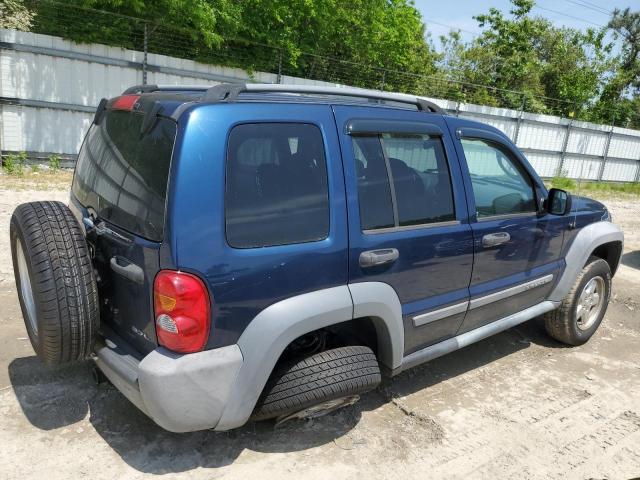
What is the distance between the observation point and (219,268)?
7.28ft

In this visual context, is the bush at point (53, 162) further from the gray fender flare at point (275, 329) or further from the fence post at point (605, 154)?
the fence post at point (605, 154)

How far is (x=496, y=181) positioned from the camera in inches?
146

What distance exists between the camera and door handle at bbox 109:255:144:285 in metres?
2.31

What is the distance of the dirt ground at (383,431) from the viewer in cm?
266

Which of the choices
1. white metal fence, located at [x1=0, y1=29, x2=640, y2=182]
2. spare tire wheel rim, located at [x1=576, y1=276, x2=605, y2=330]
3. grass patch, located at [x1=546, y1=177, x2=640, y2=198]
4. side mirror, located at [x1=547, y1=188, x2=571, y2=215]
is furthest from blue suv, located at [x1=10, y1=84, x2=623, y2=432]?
grass patch, located at [x1=546, y1=177, x2=640, y2=198]

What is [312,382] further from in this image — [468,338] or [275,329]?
[468,338]

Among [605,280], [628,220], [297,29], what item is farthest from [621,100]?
[605,280]

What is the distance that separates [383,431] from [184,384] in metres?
1.37

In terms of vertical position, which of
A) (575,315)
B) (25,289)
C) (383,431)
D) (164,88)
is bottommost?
(383,431)

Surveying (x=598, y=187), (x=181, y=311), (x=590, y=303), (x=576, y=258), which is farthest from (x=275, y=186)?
(x=598, y=187)

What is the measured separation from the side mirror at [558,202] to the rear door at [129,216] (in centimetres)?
269

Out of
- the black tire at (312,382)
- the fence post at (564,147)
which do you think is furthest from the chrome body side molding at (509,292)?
the fence post at (564,147)

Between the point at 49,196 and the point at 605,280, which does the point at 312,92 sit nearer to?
the point at 605,280

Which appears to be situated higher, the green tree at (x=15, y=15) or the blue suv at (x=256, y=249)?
the green tree at (x=15, y=15)
